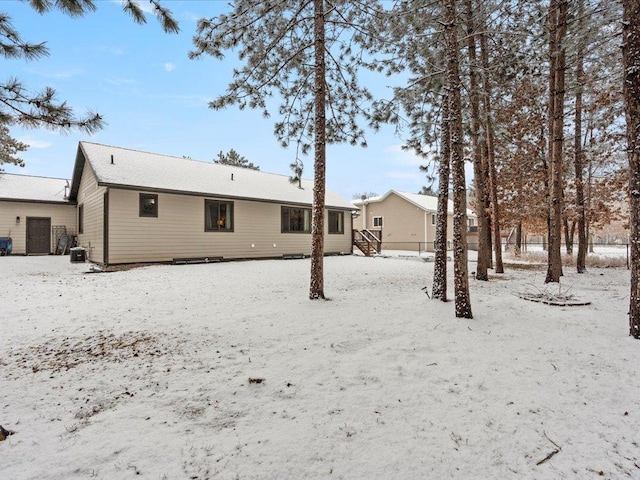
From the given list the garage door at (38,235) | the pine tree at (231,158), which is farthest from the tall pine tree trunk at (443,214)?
the pine tree at (231,158)

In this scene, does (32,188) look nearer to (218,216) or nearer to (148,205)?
(148,205)

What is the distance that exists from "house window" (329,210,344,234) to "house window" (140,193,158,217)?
9311mm

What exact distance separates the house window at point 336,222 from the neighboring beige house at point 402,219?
633cm

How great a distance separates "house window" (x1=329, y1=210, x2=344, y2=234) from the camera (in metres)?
18.8

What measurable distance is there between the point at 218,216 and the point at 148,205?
2.91 meters

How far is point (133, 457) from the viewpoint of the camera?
6.72 ft

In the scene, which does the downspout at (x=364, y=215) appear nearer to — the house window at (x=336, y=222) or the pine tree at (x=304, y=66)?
the house window at (x=336, y=222)

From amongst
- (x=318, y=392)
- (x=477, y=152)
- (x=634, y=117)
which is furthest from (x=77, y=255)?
(x=634, y=117)

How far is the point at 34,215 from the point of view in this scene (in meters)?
16.6

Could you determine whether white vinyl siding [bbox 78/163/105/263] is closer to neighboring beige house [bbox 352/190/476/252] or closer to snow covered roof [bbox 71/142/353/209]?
snow covered roof [bbox 71/142/353/209]

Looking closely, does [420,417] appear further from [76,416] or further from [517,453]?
[76,416]

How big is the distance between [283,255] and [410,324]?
1226 centimetres

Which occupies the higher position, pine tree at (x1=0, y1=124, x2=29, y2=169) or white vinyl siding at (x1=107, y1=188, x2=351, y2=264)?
pine tree at (x1=0, y1=124, x2=29, y2=169)

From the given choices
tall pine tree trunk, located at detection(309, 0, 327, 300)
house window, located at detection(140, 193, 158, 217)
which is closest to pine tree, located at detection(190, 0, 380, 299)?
tall pine tree trunk, located at detection(309, 0, 327, 300)
